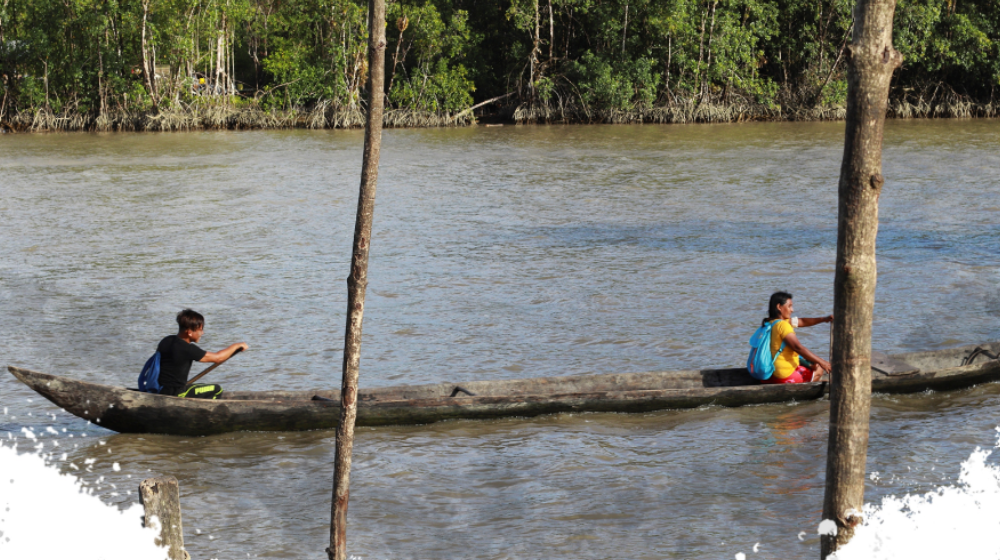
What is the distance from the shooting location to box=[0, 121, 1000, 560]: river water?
601 centimetres

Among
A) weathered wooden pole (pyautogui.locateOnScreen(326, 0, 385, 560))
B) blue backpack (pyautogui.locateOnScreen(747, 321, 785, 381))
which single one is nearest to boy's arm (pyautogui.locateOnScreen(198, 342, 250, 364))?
weathered wooden pole (pyautogui.locateOnScreen(326, 0, 385, 560))

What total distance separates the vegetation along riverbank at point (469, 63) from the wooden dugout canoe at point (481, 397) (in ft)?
88.6

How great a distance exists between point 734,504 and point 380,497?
6.98 feet

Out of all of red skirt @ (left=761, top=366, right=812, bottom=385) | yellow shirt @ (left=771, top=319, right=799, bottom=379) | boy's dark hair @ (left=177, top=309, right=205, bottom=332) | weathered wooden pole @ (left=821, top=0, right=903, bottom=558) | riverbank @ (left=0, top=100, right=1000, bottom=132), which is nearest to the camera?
weathered wooden pole @ (left=821, top=0, right=903, bottom=558)

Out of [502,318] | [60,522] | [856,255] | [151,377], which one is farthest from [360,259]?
[502,318]

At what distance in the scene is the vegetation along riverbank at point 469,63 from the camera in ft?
112

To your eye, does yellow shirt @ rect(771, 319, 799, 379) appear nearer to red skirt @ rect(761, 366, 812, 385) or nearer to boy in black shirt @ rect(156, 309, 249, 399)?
red skirt @ rect(761, 366, 812, 385)

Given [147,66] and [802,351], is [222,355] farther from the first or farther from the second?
[147,66]

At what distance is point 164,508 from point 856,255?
8.67 ft

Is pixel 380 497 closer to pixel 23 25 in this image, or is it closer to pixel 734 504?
pixel 734 504

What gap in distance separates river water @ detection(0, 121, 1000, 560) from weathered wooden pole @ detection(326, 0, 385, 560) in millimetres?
1315

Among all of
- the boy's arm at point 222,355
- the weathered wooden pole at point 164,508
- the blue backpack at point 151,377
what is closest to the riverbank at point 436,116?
the blue backpack at point 151,377

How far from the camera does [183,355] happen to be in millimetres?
7012

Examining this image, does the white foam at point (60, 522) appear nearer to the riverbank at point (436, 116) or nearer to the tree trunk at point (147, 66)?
the tree trunk at point (147, 66)
